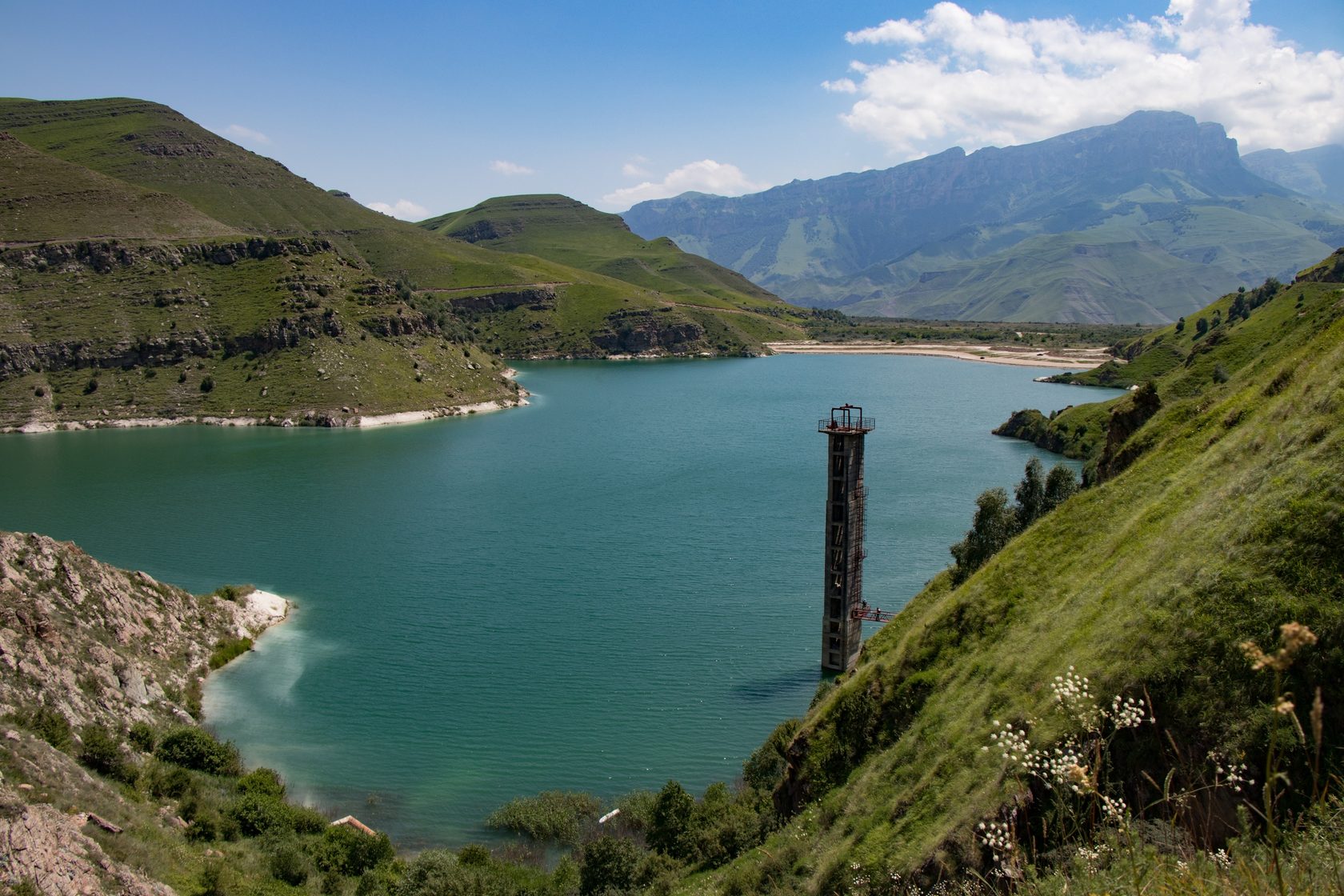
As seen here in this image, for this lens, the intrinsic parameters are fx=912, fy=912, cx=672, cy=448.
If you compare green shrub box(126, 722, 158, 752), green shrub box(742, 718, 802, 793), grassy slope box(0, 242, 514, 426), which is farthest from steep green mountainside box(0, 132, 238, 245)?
green shrub box(742, 718, 802, 793)

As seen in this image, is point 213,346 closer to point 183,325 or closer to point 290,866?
point 183,325

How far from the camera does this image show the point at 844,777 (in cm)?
2608

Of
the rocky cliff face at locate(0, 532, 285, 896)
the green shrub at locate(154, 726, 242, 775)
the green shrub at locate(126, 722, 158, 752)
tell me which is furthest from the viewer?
the green shrub at locate(154, 726, 242, 775)

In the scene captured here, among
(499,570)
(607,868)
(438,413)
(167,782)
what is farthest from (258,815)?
(438,413)

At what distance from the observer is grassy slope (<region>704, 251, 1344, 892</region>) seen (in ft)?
53.2

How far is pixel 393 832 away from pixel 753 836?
14.2 m

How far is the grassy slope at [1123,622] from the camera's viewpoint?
16203 mm

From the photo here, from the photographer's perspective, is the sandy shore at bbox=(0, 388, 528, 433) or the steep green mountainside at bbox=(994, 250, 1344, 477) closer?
the steep green mountainside at bbox=(994, 250, 1344, 477)

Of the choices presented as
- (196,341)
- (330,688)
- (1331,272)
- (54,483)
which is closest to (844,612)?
(330,688)

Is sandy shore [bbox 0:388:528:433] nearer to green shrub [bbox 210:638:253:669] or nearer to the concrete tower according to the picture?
green shrub [bbox 210:638:253:669]

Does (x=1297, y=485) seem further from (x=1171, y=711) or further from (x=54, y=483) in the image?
(x=54, y=483)

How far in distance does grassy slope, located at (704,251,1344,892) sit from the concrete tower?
12.4m

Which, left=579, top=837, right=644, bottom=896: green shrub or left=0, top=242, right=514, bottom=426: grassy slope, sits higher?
left=0, top=242, right=514, bottom=426: grassy slope

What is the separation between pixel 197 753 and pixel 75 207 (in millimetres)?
162302
